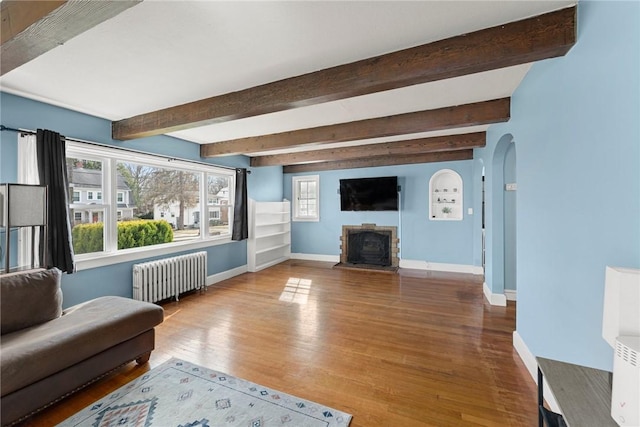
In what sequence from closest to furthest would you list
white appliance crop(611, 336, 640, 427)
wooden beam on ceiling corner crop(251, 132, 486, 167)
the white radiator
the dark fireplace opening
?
1. white appliance crop(611, 336, 640, 427)
2. the white radiator
3. wooden beam on ceiling corner crop(251, 132, 486, 167)
4. the dark fireplace opening

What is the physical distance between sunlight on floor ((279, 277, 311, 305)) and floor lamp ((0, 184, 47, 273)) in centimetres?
295

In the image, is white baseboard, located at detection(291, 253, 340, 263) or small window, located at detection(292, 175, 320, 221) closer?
white baseboard, located at detection(291, 253, 340, 263)

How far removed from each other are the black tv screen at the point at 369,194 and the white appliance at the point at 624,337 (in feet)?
17.4

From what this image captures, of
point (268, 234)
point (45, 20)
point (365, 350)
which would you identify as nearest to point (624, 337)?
point (365, 350)

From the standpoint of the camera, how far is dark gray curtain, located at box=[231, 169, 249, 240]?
5.49 m

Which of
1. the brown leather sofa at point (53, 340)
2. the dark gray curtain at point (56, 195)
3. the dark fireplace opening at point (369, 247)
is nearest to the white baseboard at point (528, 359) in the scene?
the brown leather sofa at point (53, 340)

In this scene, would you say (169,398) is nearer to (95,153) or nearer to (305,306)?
(305,306)

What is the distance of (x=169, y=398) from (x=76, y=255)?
7.77ft

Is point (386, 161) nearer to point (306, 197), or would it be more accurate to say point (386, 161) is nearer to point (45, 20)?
point (306, 197)

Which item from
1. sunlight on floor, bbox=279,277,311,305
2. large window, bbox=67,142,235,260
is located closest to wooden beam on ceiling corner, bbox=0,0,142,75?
large window, bbox=67,142,235,260

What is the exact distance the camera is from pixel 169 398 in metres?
2.00

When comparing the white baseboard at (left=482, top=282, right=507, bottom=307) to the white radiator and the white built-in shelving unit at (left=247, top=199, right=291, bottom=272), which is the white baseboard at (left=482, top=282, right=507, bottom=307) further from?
the white radiator

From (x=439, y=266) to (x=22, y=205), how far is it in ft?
21.4

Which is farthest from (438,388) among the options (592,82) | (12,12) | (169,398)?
(12,12)
